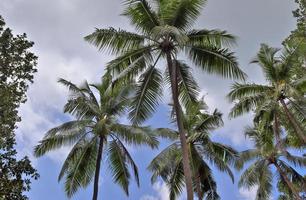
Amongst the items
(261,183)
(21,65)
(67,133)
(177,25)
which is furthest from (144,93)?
(261,183)

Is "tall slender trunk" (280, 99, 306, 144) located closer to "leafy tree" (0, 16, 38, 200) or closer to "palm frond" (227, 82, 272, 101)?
"palm frond" (227, 82, 272, 101)

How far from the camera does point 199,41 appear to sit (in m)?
15.7

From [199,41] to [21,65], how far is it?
6719mm

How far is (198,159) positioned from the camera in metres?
25.0

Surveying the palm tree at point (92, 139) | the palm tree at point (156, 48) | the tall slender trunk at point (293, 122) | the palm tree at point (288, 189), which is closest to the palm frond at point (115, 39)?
the palm tree at point (156, 48)

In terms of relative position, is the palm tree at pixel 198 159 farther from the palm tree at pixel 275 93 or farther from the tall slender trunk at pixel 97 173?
the tall slender trunk at pixel 97 173

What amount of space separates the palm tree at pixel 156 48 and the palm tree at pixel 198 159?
8.42 meters

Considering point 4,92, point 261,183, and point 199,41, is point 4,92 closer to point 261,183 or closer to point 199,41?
point 199,41

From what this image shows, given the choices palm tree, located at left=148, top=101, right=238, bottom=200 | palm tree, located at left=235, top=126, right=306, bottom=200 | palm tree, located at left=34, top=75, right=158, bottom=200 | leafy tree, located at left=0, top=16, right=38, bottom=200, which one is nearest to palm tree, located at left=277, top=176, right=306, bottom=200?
palm tree, located at left=235, top=126, right=306, bottom=200

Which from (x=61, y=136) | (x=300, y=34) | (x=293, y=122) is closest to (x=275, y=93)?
(x=293, y=122)

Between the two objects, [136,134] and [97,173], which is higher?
[136,134]

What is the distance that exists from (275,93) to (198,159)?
672cm

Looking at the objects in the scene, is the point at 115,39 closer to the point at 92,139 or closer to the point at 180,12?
the point at 180,12

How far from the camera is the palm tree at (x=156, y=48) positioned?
1512 centimetres
